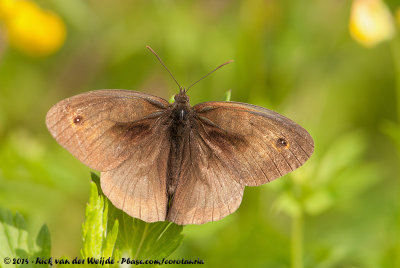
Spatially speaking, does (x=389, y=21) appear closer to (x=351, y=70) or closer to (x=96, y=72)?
(x=351, y=70)

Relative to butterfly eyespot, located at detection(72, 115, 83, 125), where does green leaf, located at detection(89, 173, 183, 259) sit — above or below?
below

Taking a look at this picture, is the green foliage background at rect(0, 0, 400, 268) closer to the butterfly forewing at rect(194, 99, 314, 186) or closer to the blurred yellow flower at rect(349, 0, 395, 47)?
the blurred yellow flower at rect(349, 0, 395, 47)

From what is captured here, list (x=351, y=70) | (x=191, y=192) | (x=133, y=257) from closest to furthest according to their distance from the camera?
(x=133, y=257) → (x=191, y=192) → (x=351, y=70)

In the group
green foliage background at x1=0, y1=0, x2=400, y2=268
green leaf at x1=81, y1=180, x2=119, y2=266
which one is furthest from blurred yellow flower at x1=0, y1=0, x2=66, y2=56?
green leaf at x1=81, y1=180, x2=119, y2=266

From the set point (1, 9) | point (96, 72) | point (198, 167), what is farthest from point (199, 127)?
point (96, 72)

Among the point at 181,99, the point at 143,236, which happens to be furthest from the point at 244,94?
the point at 143,236

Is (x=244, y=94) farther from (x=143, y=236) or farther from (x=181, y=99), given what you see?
(x=143, y=236)
